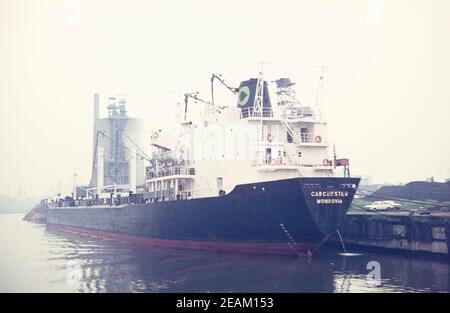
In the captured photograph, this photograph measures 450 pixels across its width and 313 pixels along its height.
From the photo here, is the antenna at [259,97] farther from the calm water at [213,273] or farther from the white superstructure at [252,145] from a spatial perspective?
the calm water at [213,273]

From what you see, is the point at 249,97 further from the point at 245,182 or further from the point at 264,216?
the point at 264,216

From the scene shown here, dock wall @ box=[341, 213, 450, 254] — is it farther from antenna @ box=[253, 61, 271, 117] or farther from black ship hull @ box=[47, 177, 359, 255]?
antenna @ box=[253, 61, 271, 117]

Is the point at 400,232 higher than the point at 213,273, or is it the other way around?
the point at 400,232

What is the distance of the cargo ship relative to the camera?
71.6 feet

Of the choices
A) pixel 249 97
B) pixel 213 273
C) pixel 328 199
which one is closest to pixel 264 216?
pixel 328 199

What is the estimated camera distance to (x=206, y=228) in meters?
25.2

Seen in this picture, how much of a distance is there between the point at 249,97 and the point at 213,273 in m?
11.5

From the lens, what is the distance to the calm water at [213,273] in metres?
16.6

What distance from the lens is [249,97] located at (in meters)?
27.1

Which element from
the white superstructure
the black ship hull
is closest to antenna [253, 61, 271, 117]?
the white superstructure

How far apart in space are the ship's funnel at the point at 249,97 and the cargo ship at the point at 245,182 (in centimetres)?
6

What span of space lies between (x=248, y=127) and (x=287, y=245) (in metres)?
7.14
